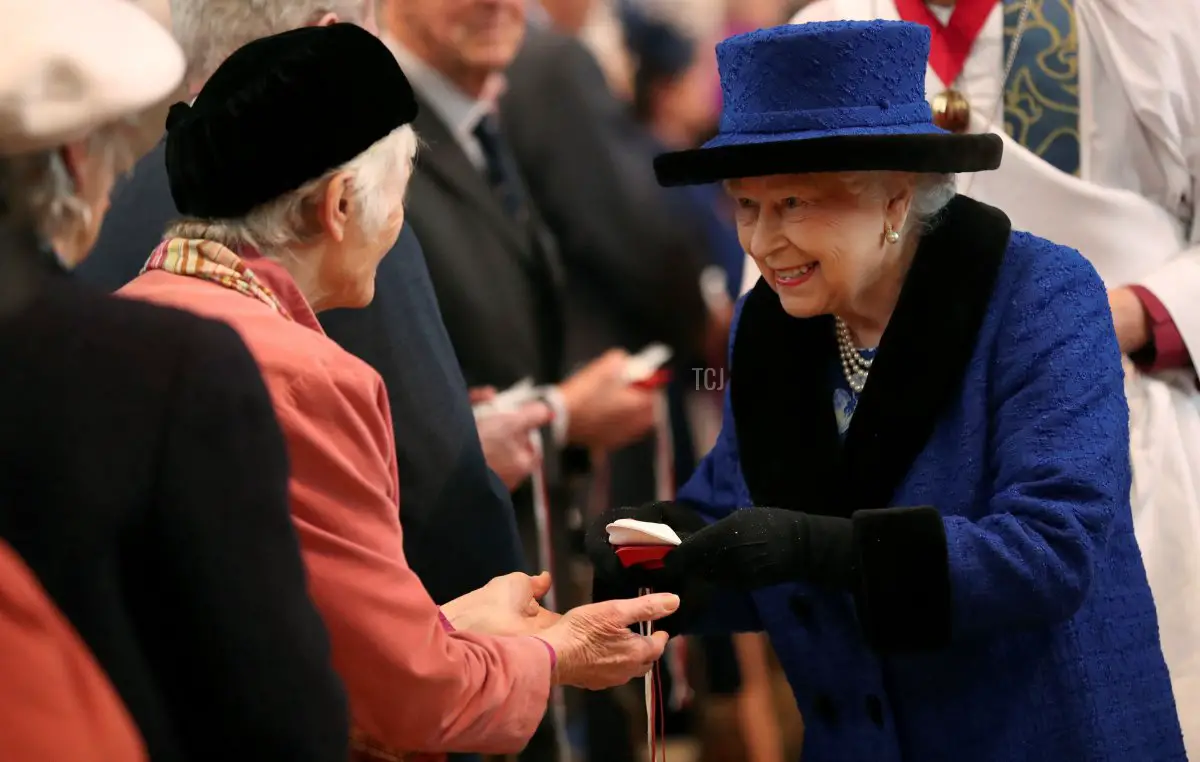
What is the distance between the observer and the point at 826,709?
2.24 meters

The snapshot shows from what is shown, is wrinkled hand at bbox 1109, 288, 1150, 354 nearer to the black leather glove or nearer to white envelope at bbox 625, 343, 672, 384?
the black leather glove

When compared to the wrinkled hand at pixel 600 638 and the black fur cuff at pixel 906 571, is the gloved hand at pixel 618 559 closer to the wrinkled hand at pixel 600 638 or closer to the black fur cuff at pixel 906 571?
the wrinkled hand at pixel 600 638

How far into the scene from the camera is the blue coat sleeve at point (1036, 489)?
196 cm

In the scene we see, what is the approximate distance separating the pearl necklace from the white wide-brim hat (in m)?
1.11

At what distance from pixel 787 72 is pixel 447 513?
34.2 inches

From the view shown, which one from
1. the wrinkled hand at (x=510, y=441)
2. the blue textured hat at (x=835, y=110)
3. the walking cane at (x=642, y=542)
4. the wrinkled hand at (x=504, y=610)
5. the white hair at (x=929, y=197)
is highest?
the blue textured hat at (x=835, y=110)

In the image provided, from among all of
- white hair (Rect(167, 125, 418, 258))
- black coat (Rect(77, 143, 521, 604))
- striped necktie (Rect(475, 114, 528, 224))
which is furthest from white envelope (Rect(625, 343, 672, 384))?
white hair (Rect(167, 125, 418, 258))

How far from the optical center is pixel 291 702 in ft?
4.71

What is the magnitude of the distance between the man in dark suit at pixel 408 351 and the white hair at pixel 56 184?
2.88 feet

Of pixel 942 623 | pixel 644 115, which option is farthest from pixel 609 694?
pixel 942 623

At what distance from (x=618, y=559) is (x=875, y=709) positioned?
0.41m

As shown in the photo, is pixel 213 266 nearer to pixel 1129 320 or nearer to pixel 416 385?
pixel 416 385

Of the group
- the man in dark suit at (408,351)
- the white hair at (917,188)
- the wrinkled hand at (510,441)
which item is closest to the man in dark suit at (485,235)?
the wrinkled hand at (510,441)

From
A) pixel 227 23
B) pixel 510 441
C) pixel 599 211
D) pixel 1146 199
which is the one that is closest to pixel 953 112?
pixel 1146 199
